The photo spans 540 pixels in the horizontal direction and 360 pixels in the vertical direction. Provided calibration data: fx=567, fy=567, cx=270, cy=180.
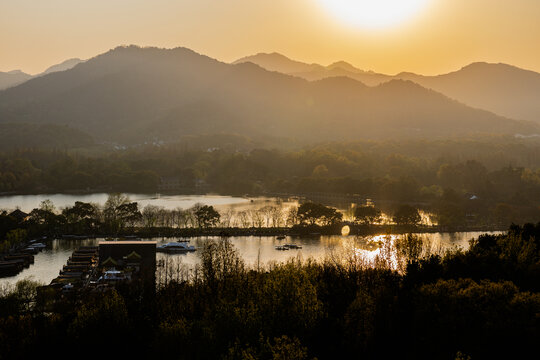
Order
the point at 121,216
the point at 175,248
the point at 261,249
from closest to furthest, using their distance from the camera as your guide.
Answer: the point at 175,248
the point at 261,249
the point at 121,216

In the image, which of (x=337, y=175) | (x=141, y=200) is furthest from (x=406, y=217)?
(x=337, y=175)

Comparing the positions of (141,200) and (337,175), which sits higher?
(337,175)

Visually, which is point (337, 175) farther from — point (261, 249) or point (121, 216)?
point (261, 249)

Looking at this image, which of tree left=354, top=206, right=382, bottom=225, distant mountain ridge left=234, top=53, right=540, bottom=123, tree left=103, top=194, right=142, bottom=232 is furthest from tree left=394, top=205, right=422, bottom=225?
distant mountain ridge left=234, top=53, right=540, bottom=123

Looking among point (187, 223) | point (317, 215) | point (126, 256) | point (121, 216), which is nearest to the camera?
point (126, 256)

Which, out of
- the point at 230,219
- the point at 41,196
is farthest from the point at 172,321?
the point at 41,196

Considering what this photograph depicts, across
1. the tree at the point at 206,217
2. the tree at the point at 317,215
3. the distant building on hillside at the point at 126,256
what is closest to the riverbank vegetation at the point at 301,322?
the distant building on hillside at the point at 126,256
